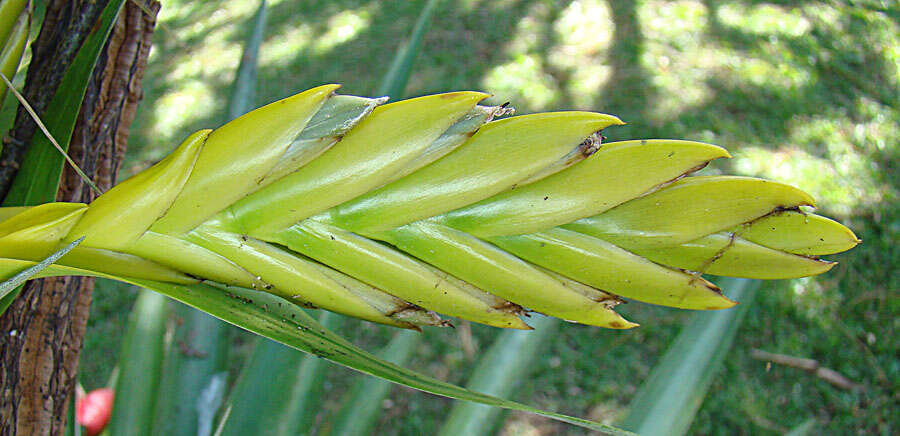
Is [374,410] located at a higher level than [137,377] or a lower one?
lower

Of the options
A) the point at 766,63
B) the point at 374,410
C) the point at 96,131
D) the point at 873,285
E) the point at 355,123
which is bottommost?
the point at 873,285

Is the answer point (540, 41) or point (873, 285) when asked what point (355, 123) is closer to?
point (873, 285)

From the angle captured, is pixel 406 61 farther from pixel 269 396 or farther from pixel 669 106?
pixel 669 106

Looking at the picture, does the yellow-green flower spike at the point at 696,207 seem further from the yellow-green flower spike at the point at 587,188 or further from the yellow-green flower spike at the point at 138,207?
the yellow-green flower spike at the point at 138,207

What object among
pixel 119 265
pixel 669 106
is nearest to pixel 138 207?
pixel 119 265

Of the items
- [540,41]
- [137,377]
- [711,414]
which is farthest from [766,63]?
[137,377]

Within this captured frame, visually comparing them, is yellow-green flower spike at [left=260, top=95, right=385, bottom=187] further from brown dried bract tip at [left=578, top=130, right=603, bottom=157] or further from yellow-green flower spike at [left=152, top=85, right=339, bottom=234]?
brown dried bract tip at [left=578, top=130, right=603, bottom=157]

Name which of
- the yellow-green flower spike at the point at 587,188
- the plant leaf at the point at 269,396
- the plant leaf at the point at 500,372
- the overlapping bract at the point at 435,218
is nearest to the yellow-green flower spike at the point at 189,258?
the overlapping bract at the point at 435,218
